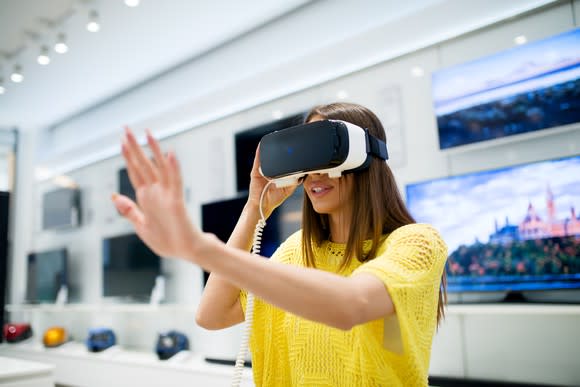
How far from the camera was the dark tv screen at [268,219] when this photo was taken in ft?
10.2

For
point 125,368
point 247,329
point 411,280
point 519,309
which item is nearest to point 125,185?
point 125,368

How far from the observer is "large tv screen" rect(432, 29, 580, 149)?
7.04 feet

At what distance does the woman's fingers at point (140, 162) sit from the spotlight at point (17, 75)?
4.62m

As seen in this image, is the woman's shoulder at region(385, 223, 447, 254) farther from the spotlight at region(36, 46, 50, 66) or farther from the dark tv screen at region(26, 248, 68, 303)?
the dark tv screen at region(26, 248, 68, 303)

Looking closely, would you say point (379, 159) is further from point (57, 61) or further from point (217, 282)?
point (57, 61)

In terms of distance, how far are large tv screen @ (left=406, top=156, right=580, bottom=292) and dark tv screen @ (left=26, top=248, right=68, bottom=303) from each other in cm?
435

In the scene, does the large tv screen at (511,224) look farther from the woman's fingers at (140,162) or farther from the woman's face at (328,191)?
the woman's fingers at (140,162)

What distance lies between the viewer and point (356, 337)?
0.99 metres

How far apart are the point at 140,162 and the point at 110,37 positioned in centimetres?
377

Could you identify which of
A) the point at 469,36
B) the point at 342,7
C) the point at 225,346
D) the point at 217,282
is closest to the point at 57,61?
the point at 342,7

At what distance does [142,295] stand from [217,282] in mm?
3425

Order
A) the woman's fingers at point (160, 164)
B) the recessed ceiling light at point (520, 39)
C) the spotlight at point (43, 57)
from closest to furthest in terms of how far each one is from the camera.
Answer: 1. the woman's fingers at point (160, 164)
2. the recessed ceiling light at point (520, 39)
3. the spotlight at point (43, 57)

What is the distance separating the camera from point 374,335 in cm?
92

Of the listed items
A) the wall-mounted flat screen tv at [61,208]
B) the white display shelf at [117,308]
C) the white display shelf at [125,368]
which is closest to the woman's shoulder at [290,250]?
the white display shelf at [125,368]
